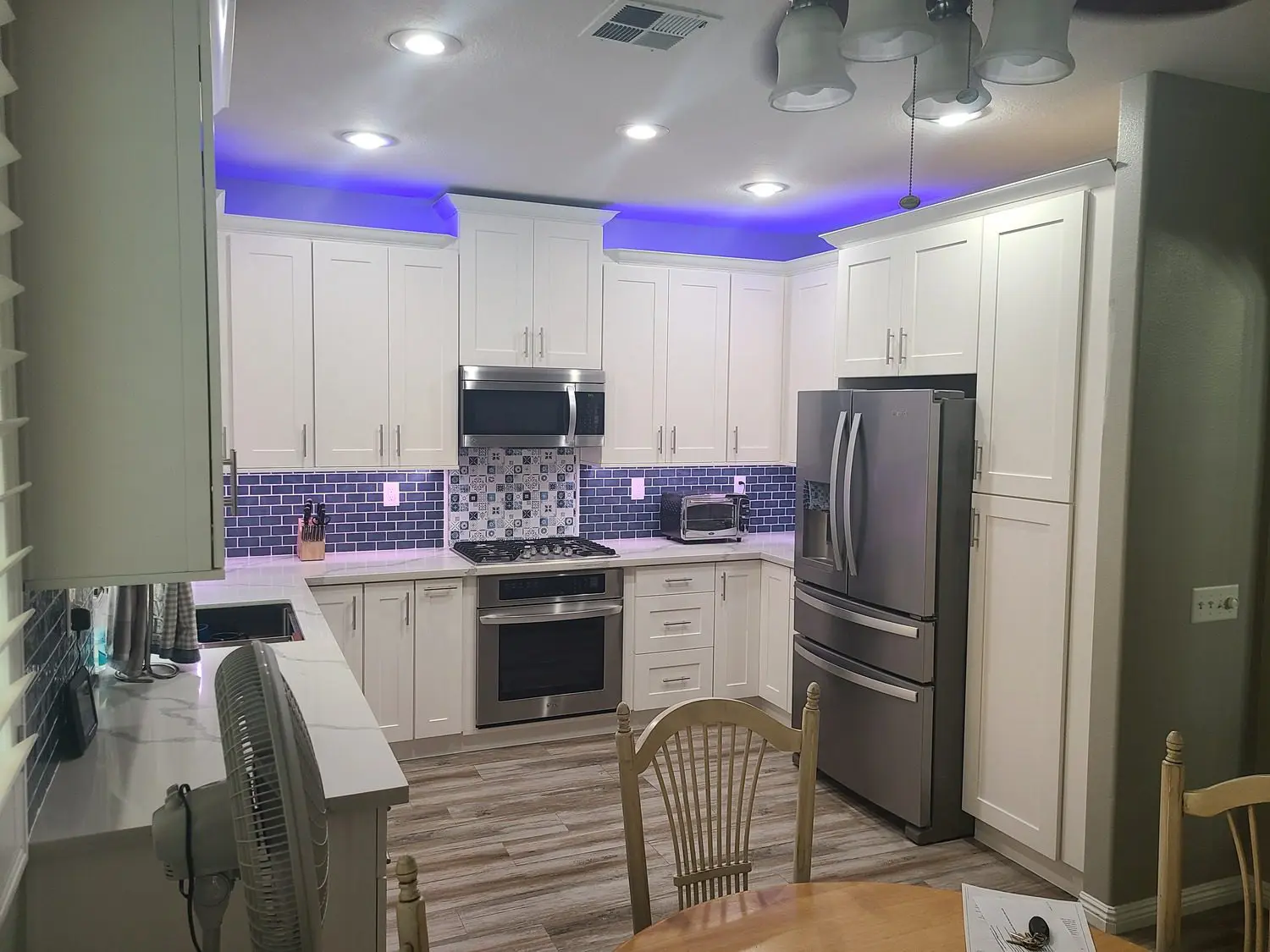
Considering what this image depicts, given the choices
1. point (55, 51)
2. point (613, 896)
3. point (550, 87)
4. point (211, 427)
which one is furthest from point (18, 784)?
point (550, 87)

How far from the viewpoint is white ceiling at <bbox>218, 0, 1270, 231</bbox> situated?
2.49 meters

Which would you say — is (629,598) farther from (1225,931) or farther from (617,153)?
(1225,931)

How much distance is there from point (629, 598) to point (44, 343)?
3379 millimetres

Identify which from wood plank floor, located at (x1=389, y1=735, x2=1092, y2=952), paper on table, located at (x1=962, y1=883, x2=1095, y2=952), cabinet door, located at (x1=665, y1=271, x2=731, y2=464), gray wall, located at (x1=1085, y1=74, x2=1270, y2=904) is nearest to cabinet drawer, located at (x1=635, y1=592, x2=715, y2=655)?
wood plank floor, located at (x1=389, y1=735, x2=1092, y2=952)

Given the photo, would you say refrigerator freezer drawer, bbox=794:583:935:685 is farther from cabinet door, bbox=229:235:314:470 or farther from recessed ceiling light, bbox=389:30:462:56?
recessed ceiling light, bbox=389:30:462:56

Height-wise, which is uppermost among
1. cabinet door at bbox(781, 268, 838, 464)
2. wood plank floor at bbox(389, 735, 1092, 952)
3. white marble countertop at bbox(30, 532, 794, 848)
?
cabinet door at bbox(781, 268, 838, 464)

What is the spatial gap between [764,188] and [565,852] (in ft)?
9.55

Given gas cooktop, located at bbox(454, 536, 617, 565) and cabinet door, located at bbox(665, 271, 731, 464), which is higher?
cabinet door, located at bbox(665, 271, 731, 464)

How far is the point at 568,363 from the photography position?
4703mm

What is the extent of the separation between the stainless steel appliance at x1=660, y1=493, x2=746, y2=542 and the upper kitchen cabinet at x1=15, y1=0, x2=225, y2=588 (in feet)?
11.6

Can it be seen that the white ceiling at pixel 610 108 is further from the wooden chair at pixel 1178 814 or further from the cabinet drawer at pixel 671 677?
the cabinet drawer at pixel 671 677

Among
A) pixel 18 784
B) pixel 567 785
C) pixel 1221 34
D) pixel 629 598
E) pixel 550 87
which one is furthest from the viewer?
pixel 629 598

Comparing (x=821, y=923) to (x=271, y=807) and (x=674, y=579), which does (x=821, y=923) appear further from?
(x=674, y=579)

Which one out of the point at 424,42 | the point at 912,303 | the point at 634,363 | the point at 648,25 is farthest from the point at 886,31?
the point at 634,363
